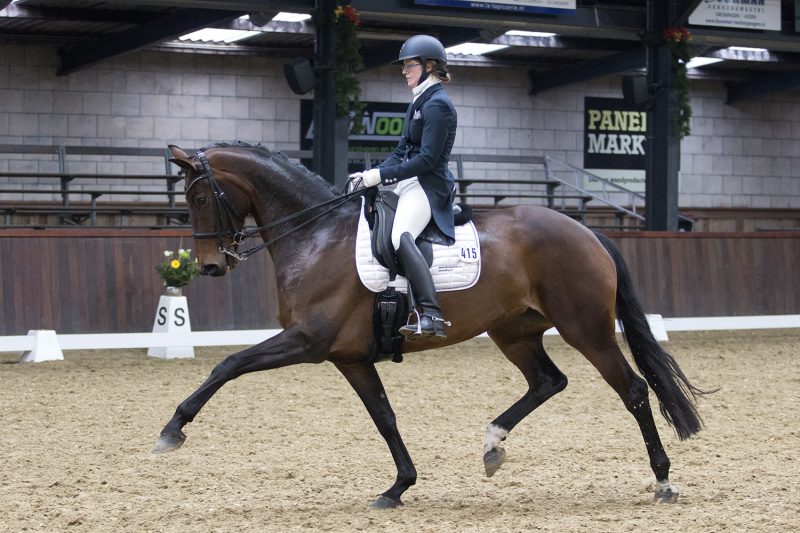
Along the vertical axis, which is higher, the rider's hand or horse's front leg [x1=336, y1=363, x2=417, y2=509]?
the rider's hand

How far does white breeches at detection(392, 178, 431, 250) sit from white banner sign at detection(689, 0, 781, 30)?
9.55 m

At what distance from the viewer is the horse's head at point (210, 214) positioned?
4809 mm

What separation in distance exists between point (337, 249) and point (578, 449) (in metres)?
2.04

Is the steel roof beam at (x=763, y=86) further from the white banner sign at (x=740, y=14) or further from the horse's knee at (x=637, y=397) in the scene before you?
the horse's knee at (x=637, y=397)

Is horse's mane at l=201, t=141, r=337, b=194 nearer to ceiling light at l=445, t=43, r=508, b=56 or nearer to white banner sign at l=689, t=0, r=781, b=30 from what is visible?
white banner sign at l=689, t=0, r=781, b=30

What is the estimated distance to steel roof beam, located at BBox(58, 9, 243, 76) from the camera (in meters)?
13.8

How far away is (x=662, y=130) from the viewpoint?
13.4m

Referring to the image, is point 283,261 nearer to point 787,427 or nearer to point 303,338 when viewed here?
point 303,338

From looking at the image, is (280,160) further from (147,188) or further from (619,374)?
(147,188)

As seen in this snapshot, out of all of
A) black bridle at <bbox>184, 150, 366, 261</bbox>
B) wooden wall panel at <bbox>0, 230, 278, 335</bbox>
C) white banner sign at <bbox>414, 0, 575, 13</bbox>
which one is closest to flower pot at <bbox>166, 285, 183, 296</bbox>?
wooden wall panel at <bbox>0, 230, 278, 335</bbox>

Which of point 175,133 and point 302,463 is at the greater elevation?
Result: point 175,133

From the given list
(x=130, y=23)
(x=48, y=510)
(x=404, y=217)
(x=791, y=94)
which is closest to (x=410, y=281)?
(x=404, y=217)

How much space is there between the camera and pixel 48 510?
178 inches

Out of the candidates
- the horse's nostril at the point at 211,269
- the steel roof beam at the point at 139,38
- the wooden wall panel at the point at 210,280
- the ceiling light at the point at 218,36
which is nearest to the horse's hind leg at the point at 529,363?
the horse's nostril at the point at 211,269
